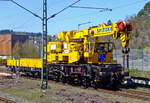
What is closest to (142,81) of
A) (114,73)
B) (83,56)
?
(114,73)

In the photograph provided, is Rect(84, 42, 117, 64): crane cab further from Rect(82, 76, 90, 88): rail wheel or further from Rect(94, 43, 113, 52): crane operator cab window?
Rect(82, 76, 90, 88): rail wheel

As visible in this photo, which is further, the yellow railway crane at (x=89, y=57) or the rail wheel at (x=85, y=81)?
the rail wheel at (x=85, y=81)

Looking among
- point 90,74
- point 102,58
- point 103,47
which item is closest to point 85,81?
point 90,74

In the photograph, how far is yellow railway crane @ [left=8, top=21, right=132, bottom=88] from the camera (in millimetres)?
13203

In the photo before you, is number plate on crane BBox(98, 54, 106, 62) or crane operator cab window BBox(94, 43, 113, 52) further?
crane operator cab window BBox(94, 43, 113, 52)

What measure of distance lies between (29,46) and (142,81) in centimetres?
3826

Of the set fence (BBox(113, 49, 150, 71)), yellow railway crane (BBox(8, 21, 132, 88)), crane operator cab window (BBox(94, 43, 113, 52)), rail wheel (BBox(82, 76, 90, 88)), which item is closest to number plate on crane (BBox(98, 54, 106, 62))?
yellow railway crane (BBox(8, 21, 132, 88))

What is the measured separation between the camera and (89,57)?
558 inches

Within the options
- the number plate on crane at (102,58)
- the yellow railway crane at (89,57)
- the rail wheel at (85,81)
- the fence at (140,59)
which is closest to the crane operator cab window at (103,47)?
the yellow railway crane at (89,57)

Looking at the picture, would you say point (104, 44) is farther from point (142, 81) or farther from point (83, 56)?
point (142, 81)

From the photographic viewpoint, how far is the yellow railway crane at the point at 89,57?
13.2 metres

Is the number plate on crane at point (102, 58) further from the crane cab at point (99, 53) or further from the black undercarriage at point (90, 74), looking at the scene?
the black undercarriage at point (90, 74)

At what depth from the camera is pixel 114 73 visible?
1349 centimetres

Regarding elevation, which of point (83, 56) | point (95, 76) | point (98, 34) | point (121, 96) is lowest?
point (121, 96)
